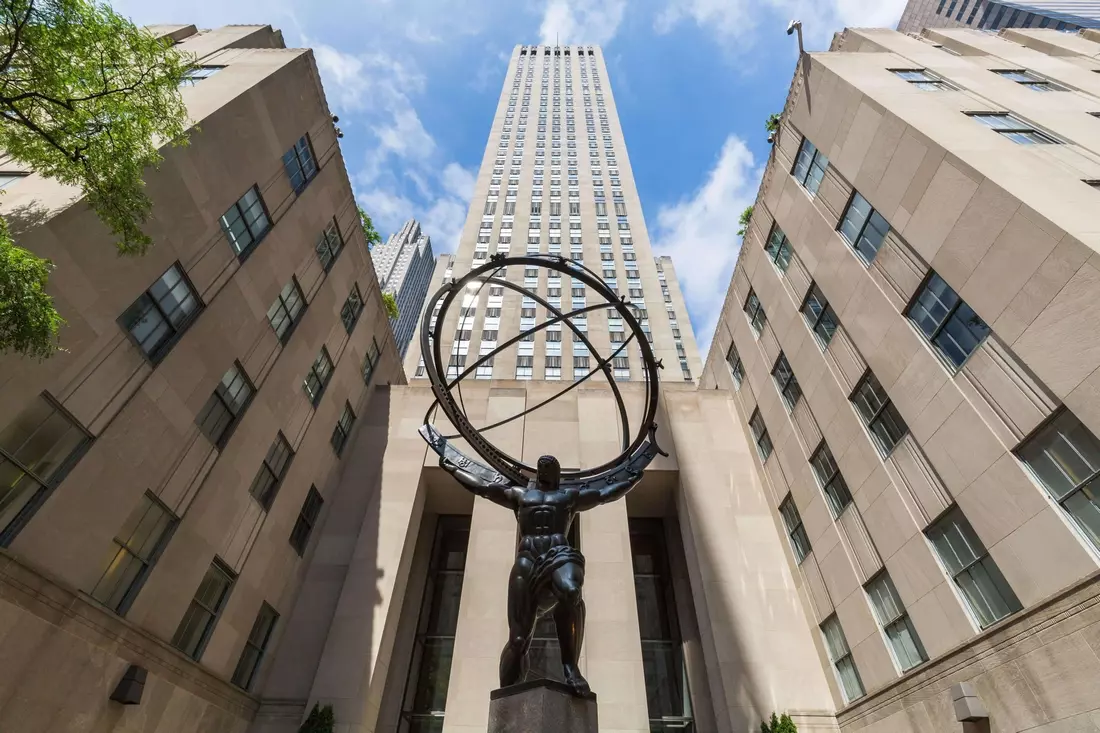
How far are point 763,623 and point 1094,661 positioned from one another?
8888 mm

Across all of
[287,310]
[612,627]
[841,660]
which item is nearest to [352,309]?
[287,310]

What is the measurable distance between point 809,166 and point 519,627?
1980 cm

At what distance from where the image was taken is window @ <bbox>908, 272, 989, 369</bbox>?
1178cm

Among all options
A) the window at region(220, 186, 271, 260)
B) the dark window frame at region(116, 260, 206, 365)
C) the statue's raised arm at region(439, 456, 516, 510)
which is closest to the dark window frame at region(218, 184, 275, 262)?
the window at region(220, 186, 271, 260)

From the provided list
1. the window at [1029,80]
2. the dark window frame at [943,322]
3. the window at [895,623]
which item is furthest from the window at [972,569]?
the window at [1029,80]

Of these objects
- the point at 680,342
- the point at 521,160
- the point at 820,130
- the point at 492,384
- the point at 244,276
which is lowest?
the point at 244,276

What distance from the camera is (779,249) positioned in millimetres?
21266

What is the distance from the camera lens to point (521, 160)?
6625 cm

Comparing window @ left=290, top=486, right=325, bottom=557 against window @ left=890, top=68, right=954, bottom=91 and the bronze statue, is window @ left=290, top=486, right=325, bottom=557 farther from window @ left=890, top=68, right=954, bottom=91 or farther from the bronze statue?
window @ left=890, top=68, right=954, bottom=91

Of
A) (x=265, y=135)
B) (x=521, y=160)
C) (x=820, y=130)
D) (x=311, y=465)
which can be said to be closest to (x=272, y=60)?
(x=265, y=135)

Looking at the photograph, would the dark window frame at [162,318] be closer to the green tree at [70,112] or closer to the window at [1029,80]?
the green tree at [70,112]

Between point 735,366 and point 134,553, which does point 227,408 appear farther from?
point 735,366

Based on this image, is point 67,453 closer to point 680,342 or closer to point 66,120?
point 66,120

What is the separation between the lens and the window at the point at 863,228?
1526 centimetres
